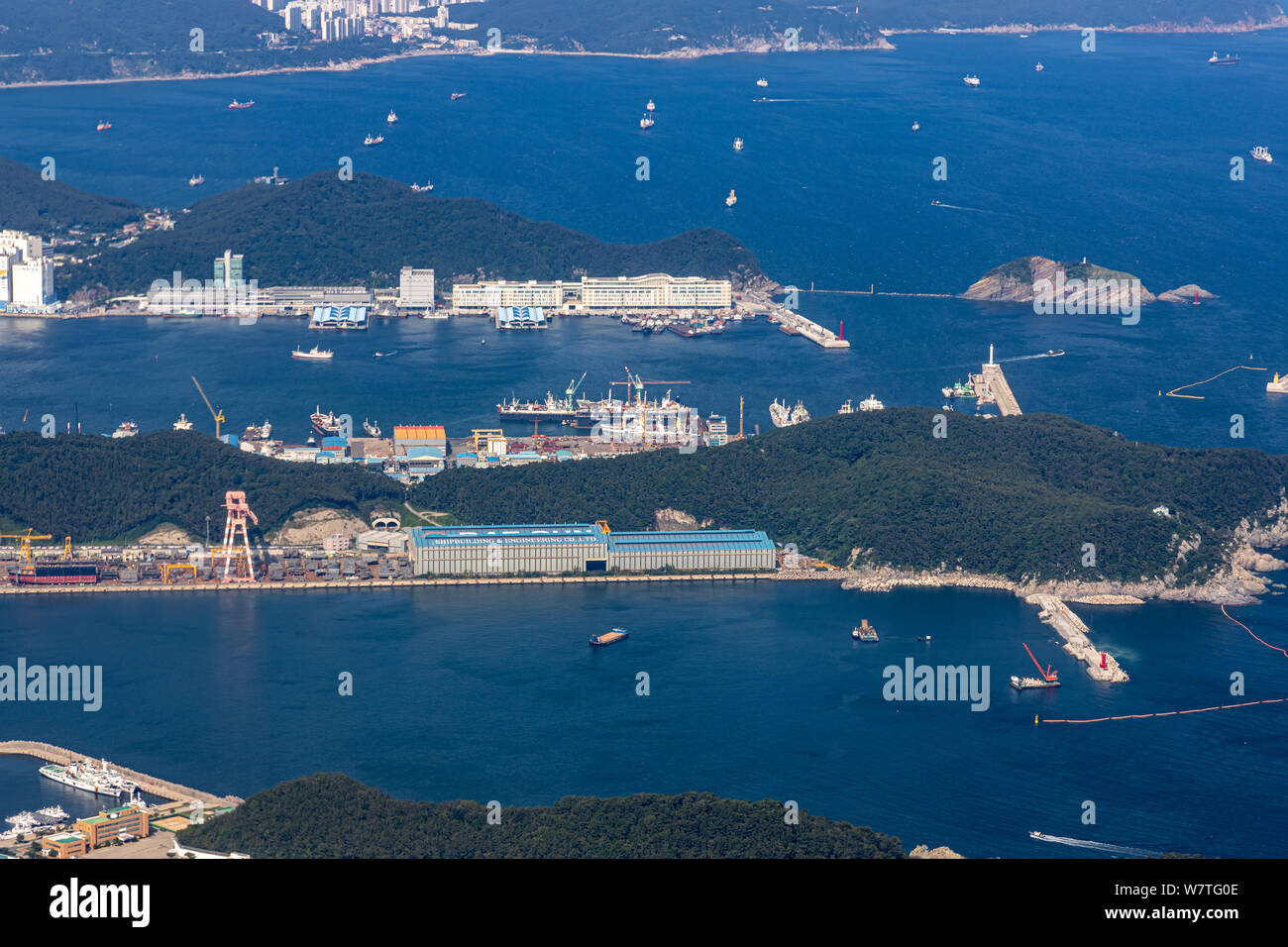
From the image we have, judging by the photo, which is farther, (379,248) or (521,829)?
(379,248)

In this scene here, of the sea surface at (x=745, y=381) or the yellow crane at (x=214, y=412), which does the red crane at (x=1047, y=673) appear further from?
the yellow crane at (x=214, y=412)

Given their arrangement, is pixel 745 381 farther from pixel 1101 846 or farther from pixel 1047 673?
pixel 1101 846

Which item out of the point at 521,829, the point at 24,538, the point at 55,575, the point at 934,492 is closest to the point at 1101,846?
the point at 521,829

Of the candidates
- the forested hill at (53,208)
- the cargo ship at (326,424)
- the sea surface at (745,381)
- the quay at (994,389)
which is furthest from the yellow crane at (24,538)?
the forested hill at (53,208)

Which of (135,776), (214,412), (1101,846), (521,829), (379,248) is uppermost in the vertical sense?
(379,248)

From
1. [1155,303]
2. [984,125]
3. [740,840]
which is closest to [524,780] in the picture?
[740,840]

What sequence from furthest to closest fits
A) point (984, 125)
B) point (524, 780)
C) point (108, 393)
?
point (984, 125) < point (108, 393) < point (524, 780)

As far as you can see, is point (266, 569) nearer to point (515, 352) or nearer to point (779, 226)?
point (515, 352)
